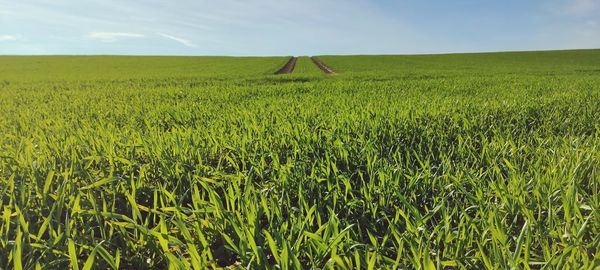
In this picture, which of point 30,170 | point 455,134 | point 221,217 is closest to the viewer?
point 221,217

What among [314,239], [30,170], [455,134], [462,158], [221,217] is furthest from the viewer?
[455,134]

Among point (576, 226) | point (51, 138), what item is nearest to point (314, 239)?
point (576, 226)

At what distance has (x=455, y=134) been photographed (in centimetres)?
358

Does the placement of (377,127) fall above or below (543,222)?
above

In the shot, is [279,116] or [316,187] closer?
[316,187]

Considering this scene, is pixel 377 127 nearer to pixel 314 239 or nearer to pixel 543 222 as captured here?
pixel 543 222

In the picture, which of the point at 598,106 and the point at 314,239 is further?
the point at 598,106

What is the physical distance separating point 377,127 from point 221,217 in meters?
2.09

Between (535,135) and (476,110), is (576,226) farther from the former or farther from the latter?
(476,110)

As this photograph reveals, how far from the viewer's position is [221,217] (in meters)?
1.71

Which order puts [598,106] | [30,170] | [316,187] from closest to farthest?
[316,187] → [30,170] → [598,106]

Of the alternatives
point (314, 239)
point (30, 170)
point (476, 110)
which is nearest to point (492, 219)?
point (314, 239)

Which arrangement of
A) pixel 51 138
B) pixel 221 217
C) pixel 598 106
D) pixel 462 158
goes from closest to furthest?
pixel 221 217 → pixel 462 158 → pixel 51 138 → pixel 598 106

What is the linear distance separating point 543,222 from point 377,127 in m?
1.78
